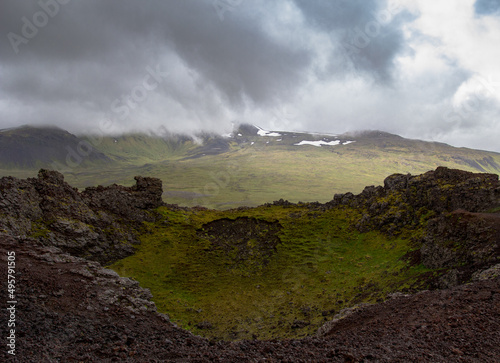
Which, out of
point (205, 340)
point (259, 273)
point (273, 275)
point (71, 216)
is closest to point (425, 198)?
point (273, 275)

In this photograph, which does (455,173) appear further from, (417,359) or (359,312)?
(417,359)

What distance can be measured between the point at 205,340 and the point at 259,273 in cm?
2184

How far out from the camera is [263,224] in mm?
50781

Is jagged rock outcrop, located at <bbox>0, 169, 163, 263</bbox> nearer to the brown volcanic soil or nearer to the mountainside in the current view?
the mountainside

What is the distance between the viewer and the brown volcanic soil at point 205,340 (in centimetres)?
1240

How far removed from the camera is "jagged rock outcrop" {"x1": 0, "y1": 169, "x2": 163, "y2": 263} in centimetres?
3338

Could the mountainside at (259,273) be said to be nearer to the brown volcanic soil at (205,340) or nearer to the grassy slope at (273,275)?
the brown volcanic soil at (205,340)

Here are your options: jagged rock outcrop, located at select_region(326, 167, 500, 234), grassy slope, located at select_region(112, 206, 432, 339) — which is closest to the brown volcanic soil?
grassy slope, located at select_region(112, 206, 432, 339)

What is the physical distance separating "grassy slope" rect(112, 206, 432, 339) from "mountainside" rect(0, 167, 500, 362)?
0.69 ft

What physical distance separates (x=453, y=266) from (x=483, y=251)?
2809 mm

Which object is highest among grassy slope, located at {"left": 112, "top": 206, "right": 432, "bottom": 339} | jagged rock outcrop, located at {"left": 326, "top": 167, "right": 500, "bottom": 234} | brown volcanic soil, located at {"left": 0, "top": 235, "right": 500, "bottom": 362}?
jagged rock outcrop, located at {"left": 326, "top": 167, "right": 500, "bottom": 234}

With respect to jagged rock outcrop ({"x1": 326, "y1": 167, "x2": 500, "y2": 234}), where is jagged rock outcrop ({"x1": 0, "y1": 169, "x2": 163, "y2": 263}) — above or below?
below

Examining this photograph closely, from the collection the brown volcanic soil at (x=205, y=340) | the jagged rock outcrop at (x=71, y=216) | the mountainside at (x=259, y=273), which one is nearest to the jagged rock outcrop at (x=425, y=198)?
the mountainside at (x=259, y=273)

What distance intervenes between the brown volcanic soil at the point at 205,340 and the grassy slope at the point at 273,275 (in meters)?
6.99
